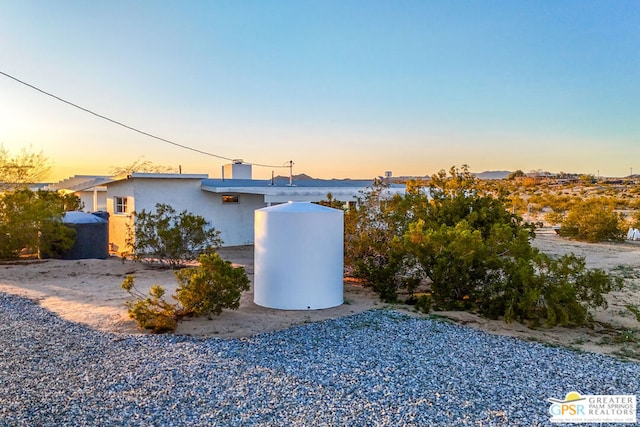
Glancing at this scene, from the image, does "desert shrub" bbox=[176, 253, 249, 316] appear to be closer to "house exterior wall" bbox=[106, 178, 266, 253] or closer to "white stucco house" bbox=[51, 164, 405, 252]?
"white stucco house" bbox=[51, 164, 405, 252]

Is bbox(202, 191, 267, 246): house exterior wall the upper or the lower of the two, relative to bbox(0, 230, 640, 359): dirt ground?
A: upper

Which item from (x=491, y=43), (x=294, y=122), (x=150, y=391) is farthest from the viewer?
(x=294, y=122)

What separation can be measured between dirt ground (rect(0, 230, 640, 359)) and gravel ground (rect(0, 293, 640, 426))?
623 millimetres

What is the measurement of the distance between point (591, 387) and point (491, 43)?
43.3ft

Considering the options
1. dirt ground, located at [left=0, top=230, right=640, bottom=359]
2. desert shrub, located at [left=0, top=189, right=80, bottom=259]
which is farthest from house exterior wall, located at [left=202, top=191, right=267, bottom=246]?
desert shrub, located at [left=0, top=189, right=80, bottom=259]

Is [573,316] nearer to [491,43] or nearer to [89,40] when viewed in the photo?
[491,43]

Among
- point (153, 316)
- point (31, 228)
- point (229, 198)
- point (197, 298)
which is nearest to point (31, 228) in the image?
point (31, 228)

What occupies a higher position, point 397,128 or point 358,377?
point 397,128

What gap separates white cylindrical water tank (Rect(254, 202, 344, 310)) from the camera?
8.95 m

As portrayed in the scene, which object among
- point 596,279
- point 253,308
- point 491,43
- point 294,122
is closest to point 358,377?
point 253,308

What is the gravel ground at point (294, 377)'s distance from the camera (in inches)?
173

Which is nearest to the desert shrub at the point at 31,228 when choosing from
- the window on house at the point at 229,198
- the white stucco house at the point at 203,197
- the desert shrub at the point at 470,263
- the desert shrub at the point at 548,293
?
the white stucco house at the point at 203,197

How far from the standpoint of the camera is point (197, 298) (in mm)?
7754

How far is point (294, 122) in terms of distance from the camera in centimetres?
2116
